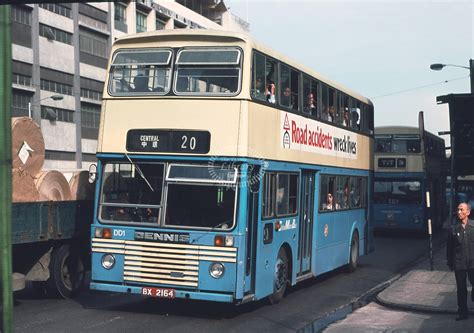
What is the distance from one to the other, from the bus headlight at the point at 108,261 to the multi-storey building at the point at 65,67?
36812 millimetres

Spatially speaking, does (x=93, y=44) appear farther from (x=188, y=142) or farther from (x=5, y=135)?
(x=5, y=135)

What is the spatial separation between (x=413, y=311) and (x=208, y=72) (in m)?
5.32

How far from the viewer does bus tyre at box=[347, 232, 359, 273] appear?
58.4 feet

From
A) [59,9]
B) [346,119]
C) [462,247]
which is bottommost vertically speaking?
[462,247]

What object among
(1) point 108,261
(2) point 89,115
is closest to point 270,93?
(1) point 108,261

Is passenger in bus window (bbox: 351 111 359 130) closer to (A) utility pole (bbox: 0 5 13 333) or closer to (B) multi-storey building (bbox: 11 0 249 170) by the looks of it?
(A) utility pole (bbox: 0 5 13 333)

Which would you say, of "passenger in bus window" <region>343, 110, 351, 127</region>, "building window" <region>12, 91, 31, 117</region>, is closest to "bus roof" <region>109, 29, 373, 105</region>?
"passenger in bus window" <region>343, 110, 351, 127</region>

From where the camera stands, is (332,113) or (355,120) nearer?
(332,113)

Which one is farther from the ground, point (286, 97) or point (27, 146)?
point (286, 97)

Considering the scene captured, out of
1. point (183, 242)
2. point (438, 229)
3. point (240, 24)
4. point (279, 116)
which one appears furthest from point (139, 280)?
point (240, 24)

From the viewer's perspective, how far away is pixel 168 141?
10.8 m

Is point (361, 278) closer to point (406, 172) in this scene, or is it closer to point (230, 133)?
point (230, 133)

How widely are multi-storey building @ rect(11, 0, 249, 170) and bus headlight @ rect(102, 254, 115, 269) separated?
121 feet

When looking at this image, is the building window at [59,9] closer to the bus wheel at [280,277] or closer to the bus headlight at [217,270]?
the bus wheel at [280,277]
